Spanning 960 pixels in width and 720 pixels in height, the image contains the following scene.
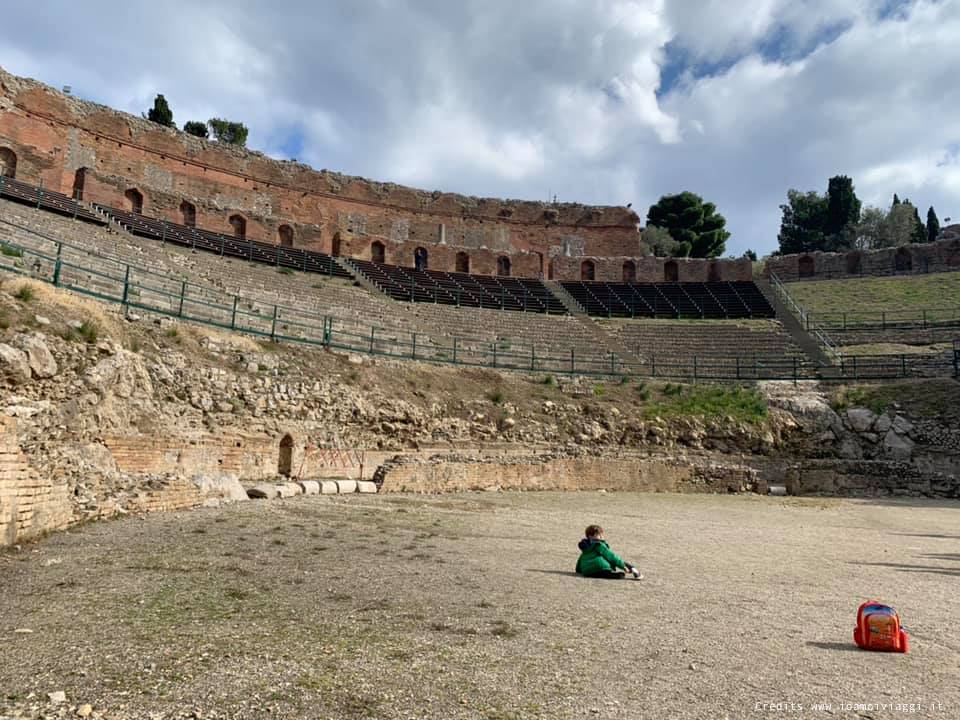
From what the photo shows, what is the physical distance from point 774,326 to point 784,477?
1547cm

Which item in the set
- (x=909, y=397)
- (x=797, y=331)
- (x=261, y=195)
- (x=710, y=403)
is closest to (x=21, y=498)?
(x=710, y=403)

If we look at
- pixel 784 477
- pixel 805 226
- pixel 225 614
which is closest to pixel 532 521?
pixel 225 614

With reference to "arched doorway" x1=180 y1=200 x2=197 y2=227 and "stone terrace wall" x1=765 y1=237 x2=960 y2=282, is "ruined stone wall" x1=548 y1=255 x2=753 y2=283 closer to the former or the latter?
"stone terrace wall" x1=765 y1=237 x2=960 y2=282

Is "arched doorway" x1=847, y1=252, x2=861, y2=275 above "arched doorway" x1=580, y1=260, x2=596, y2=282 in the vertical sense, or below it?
above

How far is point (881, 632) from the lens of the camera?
13.7ft

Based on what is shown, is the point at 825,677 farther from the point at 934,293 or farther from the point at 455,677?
the point at 934,293

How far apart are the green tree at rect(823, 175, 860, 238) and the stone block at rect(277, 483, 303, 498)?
6655 cm

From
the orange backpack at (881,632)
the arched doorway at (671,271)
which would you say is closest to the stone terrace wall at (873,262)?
the arched doorway at (671,271)

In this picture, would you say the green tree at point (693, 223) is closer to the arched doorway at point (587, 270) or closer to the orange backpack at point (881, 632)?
the arched doorway at point (587, 270)

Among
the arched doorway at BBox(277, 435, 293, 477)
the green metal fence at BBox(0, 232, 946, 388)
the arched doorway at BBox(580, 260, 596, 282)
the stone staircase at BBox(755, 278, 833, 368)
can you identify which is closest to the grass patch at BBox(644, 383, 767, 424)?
the green metal fence at BBox(0, 232, 946, 388)

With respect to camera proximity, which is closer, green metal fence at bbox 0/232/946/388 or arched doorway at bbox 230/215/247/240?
green metal fence at bbox 0/232/946/388

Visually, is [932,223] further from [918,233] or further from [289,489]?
[289,489]

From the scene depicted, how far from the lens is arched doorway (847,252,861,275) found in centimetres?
4278

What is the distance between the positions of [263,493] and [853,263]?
146ft
